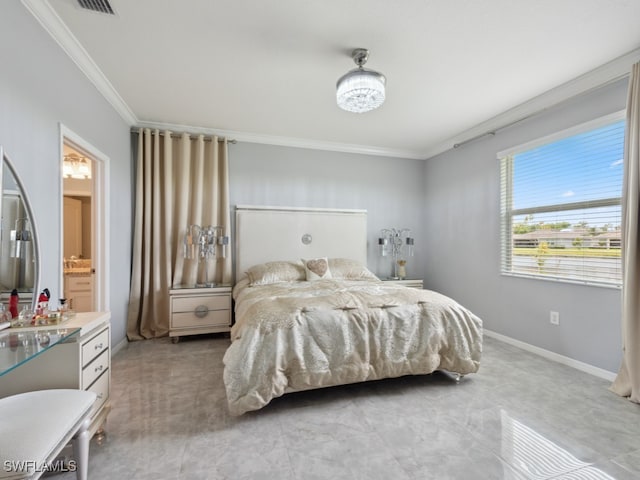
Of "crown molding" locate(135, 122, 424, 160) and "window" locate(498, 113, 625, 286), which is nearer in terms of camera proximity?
"window" locate(498, 113, 625, 286)

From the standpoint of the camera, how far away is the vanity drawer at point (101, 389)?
Result: 1648mm

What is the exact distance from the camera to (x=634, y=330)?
2234mm

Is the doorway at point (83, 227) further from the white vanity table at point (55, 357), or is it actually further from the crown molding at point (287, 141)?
the crown molding at point (287, 141)

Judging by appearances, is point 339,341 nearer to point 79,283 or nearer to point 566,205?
point 566,205

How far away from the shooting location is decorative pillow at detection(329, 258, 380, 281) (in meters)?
3.85

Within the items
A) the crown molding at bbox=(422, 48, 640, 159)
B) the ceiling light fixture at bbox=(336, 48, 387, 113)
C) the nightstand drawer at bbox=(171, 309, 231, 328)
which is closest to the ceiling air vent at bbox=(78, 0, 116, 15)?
the ceiling light fixture at bbox=(336, 48, 387, 113)

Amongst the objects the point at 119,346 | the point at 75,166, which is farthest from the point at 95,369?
the point at 75,166

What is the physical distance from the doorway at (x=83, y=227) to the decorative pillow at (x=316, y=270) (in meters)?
2.07

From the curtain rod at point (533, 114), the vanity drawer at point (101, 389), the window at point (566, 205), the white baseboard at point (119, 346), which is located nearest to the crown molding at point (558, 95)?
the curtain rod at point (533, 114)

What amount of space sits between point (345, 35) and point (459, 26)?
30.2 inches

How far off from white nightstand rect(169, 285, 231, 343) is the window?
3360 millimetres

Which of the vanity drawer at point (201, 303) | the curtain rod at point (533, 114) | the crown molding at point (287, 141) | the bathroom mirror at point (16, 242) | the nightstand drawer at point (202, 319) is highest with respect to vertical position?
the crown molding at point (287, 141)

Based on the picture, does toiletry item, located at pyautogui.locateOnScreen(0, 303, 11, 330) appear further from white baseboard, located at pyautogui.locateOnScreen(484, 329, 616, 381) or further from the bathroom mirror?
white baseboard, located at pyautogui.locateOnScreen(484, 329, 616, 381)

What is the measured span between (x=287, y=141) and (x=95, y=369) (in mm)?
3425
